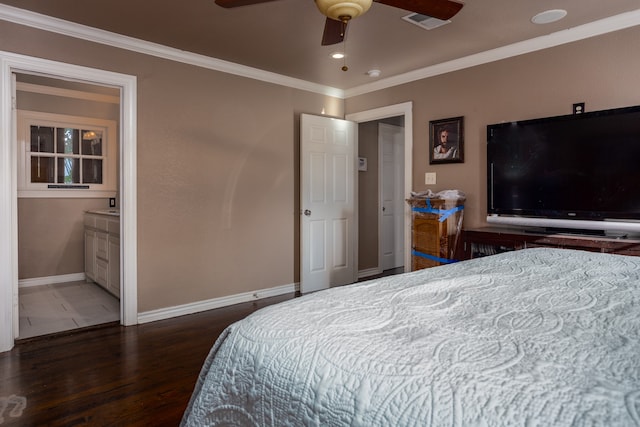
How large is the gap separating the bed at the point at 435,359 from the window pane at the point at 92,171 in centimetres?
516

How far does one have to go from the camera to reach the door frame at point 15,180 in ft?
9.21

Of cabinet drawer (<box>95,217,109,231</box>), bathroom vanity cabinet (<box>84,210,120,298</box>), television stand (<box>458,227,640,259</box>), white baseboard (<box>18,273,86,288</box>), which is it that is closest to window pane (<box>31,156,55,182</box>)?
bathroom vanity cabinet (<box>84,210,120,298</box>)

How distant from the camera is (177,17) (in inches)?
115

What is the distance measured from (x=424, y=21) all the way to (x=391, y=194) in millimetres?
3067

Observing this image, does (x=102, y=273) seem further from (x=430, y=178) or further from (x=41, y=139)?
(x=430, y=178)

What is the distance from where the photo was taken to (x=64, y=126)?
510cm

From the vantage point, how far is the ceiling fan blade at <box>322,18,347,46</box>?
2135 millimetres

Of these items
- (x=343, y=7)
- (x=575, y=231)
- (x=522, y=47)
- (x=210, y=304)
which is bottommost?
(x=210, y=304)

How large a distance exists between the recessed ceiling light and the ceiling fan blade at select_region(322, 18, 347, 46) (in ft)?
5.43

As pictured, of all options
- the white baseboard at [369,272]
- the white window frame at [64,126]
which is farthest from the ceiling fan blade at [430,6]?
the white window frame at [64,126]

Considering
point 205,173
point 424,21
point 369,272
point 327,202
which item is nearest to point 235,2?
point 424,21

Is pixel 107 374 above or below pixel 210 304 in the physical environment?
below

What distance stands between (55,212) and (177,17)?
11.5 feet

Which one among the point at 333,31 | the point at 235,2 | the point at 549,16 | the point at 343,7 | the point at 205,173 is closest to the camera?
the point at 343,7
